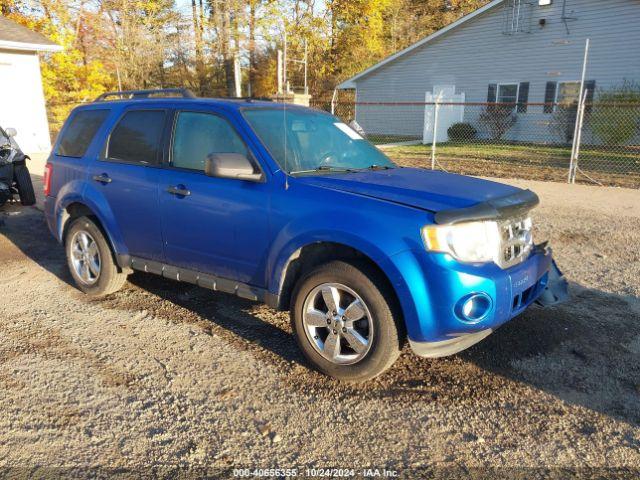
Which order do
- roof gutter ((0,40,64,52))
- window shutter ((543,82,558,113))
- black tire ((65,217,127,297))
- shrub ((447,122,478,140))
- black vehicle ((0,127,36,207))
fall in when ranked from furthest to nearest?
1. shrub ((447,122,478,140))
2. window shutter ((543,82,558,113))
3. roof gutter ((0,40,64,52))
4. black vehicle ((0,127,36,207))
5. black tire ((65,217,127,297))

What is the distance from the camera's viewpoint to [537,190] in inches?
429

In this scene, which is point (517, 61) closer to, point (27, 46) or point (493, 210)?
point (27, 46)

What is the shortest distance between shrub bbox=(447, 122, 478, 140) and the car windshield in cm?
1972

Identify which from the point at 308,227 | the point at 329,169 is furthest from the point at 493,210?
the point at 329,169

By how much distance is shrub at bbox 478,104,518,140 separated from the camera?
857 inches

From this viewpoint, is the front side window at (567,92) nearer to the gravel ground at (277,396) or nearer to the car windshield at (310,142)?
the gravel ground at (277,396)

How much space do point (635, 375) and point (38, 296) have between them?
511cm

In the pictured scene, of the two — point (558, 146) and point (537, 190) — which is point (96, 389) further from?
point (558, 146)

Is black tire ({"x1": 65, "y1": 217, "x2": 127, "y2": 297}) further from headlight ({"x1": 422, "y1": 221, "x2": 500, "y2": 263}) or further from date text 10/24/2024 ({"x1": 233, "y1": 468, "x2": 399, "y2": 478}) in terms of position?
headlight ({"x1": 422, "y1": 221, "x2": 500, "y2": 263})

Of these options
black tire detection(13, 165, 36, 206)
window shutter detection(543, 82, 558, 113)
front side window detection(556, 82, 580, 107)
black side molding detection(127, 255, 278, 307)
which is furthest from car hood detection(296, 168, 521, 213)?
window shutter detection(543, 82, 558, 113)

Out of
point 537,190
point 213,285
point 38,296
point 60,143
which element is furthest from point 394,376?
point 537,190

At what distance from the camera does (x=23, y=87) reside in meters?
16.7

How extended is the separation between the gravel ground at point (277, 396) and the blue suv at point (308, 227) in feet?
1.21

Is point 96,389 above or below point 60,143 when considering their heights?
below
